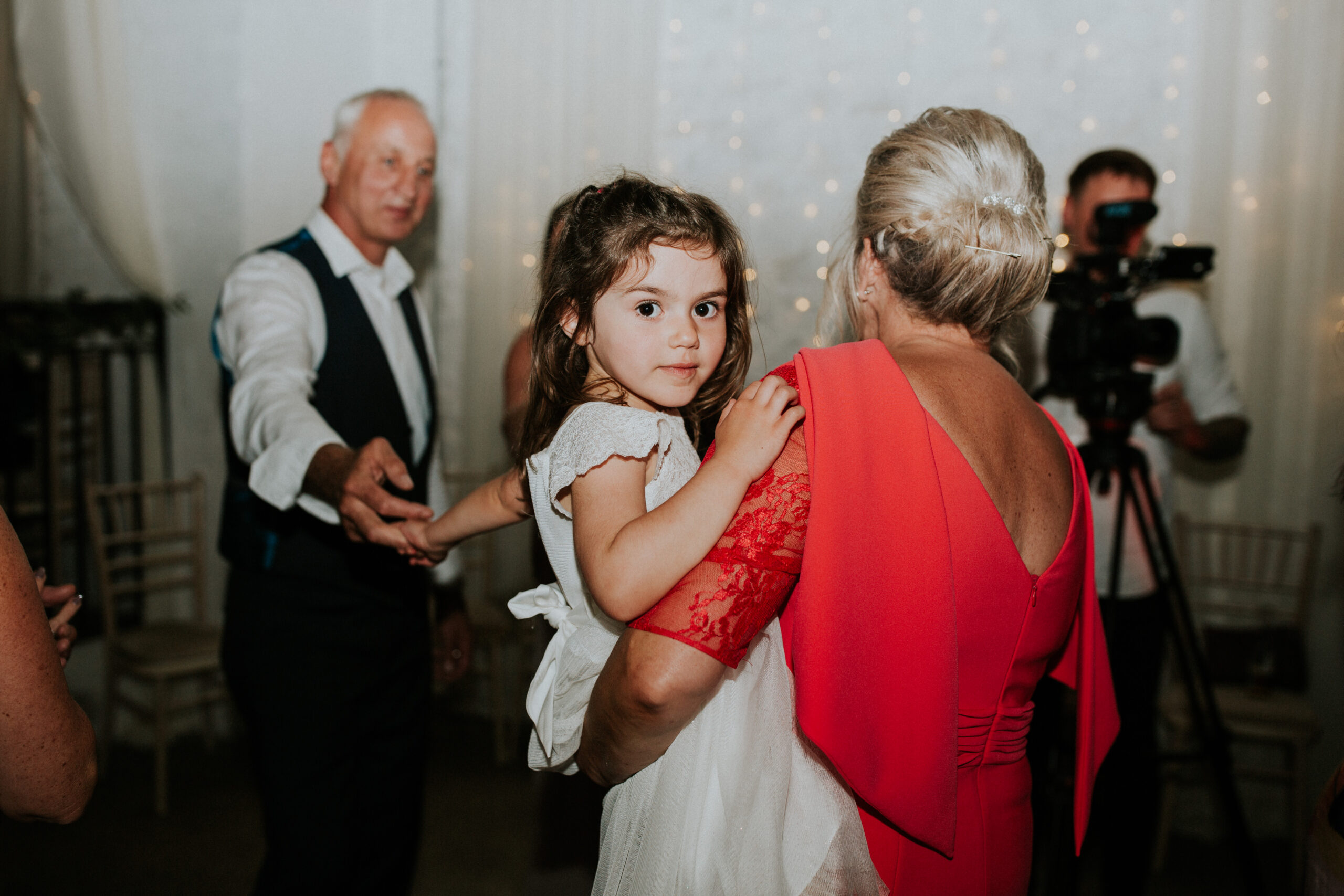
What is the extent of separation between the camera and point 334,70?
365cm

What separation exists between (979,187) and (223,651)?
1775mm

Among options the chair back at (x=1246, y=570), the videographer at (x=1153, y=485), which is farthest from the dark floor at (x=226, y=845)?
the chair back at (x=1246, y=570)

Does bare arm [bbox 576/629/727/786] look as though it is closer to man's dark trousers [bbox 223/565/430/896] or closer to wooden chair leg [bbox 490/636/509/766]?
man's dark trousers [bbox 223/565/430/896]

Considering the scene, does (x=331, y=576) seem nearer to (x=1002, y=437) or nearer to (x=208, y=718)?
(x=1002, y=437)

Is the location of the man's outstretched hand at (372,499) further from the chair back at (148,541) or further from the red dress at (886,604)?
the chair back at (148,541)

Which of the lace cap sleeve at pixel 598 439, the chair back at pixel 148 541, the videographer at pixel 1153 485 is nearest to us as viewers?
the lace cap sleeve at pixel 598 439

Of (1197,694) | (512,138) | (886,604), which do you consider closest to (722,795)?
(886,604)

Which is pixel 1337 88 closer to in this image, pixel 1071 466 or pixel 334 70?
pixel 1071 466

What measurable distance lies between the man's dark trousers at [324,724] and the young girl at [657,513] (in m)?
→ 0.84

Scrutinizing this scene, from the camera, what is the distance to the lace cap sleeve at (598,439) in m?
1.06

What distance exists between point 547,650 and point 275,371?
88 centimetres

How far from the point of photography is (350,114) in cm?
225

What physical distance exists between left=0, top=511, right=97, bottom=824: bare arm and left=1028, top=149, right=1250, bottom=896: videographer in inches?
83.8

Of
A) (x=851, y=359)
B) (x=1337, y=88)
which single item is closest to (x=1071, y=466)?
(x=851, y=359)
